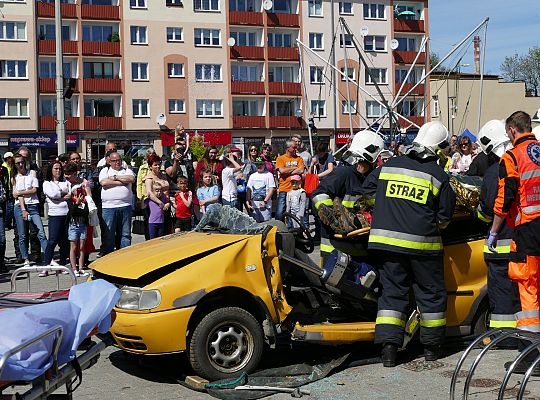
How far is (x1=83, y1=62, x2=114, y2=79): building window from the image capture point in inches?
2208

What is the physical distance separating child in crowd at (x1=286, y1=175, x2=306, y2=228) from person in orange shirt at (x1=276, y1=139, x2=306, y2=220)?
0.11 metres

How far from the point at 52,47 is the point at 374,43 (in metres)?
25.7

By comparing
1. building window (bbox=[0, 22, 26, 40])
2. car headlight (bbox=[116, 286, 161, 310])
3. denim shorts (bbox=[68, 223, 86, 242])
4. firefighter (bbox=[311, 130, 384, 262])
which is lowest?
denim shorts (bbox=[68, 223, 86, 242])

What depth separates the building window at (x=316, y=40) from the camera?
62.2 m

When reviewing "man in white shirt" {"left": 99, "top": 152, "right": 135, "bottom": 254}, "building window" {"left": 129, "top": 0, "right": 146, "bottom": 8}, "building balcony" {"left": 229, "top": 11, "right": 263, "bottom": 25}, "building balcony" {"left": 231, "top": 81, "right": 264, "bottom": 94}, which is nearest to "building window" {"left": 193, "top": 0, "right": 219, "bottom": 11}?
"building balcony" {"left": 229, "top": 11, "right": 263, "bottom": 25}

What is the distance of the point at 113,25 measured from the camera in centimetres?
5691

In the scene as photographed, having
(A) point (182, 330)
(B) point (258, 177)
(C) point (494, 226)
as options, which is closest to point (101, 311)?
(A) point (182, 330)

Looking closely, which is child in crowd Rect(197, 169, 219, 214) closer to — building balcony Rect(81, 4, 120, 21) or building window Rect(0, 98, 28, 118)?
building window Rect(0, 98, 28, 118)

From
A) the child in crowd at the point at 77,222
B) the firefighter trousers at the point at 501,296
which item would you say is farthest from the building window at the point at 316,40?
the firefighter trousers at the point at 501,296

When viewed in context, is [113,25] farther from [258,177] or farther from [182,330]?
[182,330]

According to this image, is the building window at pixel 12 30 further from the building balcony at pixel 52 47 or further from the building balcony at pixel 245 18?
the building balcony at pixel 245 18

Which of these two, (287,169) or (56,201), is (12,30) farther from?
(56,201)

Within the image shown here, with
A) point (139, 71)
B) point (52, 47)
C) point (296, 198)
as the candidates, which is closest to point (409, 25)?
point (139, 71)

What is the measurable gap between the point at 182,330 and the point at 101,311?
1.81 m
